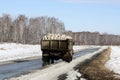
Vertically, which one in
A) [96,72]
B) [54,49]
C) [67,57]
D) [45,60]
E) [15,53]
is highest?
[54,49]

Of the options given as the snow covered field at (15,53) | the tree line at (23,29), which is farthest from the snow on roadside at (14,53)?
the tree line at (23,29)

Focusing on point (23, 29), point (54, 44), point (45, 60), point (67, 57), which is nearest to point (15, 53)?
point (67, 57)

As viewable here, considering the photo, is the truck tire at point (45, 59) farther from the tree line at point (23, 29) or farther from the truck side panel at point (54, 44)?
the tree line at point (23, 29)

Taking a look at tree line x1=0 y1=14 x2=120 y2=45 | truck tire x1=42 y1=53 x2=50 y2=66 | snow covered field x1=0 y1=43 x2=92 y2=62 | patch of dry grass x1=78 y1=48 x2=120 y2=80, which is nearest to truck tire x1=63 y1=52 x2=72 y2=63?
truck tire x1=42 y1=53 x2=50 y2=66

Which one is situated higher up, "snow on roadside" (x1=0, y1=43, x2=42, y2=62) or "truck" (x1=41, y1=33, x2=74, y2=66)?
"truck" (x1=41, y1=33, x2=74, y2=66)

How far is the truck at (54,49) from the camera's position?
3116cm

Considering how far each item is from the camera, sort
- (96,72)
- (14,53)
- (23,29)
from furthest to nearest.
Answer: (23,29) → (14,53) → (96,72)

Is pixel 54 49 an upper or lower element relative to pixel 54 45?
lower

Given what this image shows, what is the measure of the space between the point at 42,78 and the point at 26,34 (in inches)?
6309

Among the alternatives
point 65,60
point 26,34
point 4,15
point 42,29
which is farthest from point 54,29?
point 65,60

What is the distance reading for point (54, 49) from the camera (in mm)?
31328

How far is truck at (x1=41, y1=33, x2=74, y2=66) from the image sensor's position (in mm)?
31156

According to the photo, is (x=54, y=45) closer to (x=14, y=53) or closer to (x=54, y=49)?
(x=54, y=49)

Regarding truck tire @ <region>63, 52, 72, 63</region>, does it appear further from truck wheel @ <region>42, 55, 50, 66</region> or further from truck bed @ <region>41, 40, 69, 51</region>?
truck wheel @ <region>42, 55, 50, 66</region>
